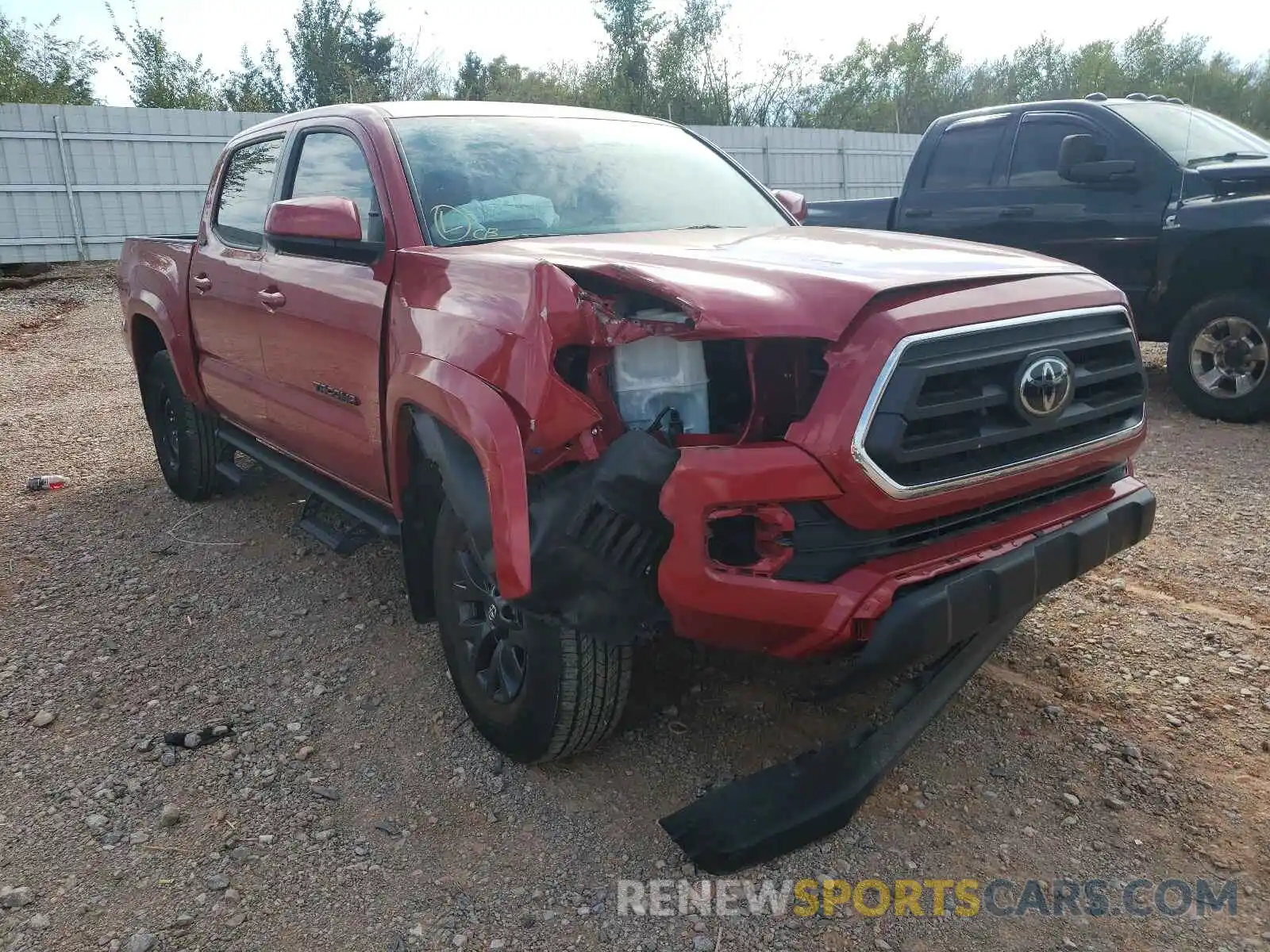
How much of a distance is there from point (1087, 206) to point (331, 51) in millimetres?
29287

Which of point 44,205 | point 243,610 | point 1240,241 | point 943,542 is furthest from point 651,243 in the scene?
point 44,205

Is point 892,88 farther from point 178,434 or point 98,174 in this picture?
point 178,434

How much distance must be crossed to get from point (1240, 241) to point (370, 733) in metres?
5.53

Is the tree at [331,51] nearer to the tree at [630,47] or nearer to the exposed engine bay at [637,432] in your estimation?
the tree at [630,47]

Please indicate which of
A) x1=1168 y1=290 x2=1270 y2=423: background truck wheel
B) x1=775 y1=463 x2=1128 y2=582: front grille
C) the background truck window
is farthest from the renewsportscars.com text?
x1=1168 y1=290 x2=1270 y2=423: background truck wheel

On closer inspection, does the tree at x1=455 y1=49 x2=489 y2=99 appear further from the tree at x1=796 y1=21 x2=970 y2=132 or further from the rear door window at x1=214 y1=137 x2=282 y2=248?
the rear door window at x1=214 y1=137 x2=282 y2=248

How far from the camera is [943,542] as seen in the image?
7.91 ft

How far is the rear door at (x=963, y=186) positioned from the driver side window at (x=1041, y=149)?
0.11m

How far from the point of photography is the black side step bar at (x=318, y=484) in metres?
3.43

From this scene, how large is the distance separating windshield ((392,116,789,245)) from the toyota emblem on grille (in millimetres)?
1425

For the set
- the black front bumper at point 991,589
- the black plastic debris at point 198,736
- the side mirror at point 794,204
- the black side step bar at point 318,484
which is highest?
the side mirror at point 794,204

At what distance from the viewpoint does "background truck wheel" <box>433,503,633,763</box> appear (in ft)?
8.59

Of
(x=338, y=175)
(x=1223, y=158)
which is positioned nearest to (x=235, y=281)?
(x=338, y=175)

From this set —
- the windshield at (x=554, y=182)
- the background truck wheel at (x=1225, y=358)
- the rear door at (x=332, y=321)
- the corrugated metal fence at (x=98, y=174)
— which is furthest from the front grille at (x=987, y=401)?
the corrugated metal fence at (x=98, y=174)
